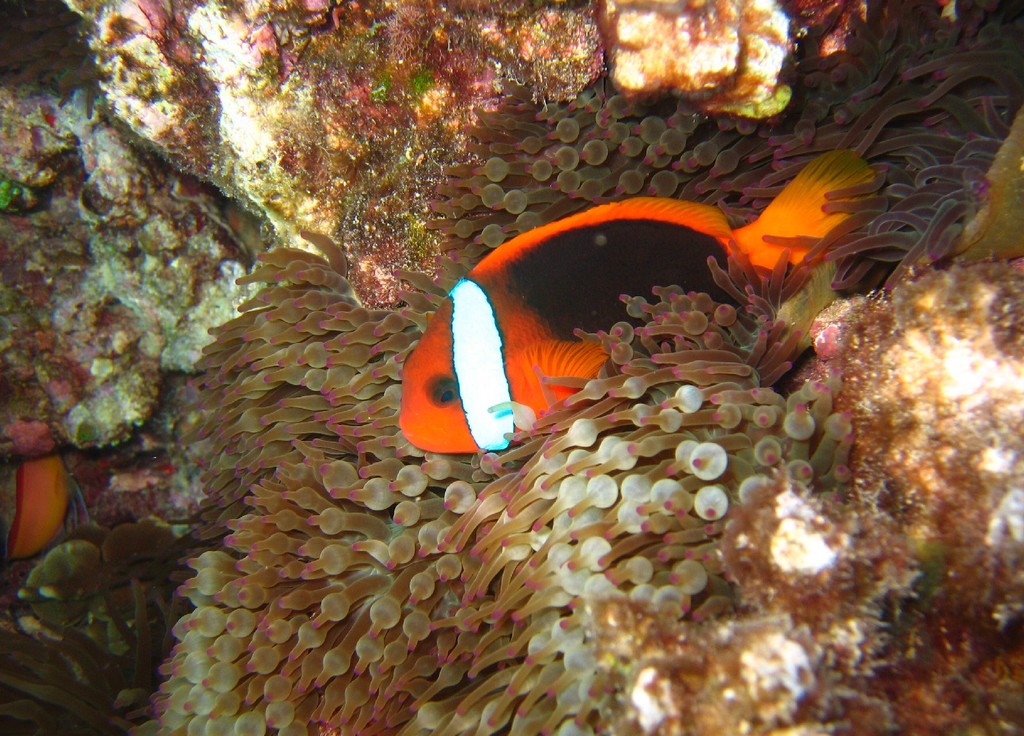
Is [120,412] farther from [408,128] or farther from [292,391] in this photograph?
[408,128]

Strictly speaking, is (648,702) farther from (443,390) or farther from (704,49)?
(704,49)

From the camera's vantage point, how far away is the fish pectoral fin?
203 cm

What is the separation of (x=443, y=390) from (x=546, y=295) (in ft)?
1.50

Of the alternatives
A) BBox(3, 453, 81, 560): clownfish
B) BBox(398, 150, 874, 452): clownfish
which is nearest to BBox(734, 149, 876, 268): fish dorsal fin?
BBox(398, 150, 874, 452): clownfish

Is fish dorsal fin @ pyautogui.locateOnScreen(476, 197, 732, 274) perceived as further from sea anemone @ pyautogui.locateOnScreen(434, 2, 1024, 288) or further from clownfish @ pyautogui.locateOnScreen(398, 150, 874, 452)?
sea anemone @ pyautogui.locateOnScreen(434, 2, 1024, 288)

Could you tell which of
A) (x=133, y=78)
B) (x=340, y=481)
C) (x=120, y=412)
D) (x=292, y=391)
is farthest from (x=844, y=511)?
(x=120, y=412)

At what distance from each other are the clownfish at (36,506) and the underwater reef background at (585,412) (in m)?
0.39

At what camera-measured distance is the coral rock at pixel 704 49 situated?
6.01ft

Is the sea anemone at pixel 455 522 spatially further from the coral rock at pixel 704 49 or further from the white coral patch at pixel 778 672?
the coral rock at pixel 704 49

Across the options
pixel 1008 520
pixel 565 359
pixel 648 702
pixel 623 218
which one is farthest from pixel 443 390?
pixel 1008 520

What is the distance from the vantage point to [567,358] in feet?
6.75

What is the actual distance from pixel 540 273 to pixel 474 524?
835 mm

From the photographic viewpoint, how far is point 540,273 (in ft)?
6.92

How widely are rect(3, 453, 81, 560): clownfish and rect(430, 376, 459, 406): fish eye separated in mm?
3049
